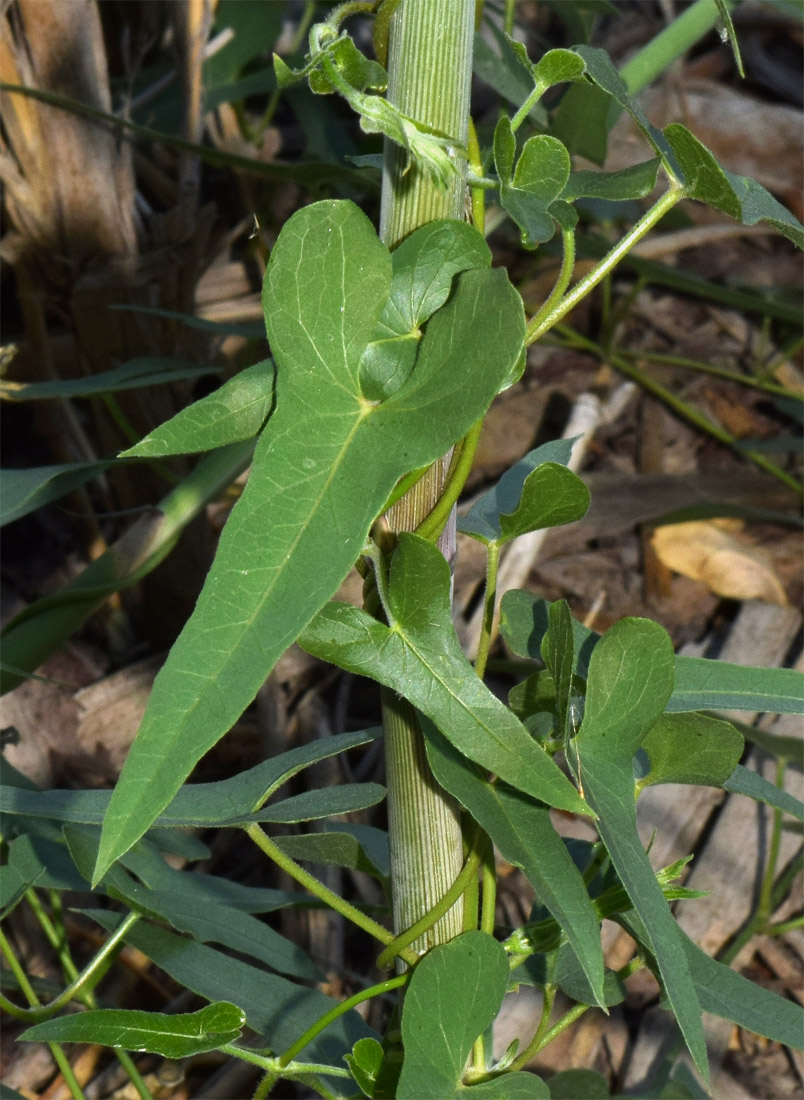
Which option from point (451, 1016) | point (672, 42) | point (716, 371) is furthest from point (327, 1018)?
point (716, 371)

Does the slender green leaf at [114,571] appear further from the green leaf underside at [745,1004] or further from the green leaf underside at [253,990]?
the green leaf underside at [745,1004]

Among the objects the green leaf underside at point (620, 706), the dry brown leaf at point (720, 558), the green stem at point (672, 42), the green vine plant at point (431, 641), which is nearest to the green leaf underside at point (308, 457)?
the green vine plant at point (431, 641)

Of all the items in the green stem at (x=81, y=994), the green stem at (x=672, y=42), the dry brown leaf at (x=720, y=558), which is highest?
the green stem at (x=672, y=42)

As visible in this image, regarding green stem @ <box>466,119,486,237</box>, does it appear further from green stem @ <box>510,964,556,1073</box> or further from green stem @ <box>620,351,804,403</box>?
green stem @ <box>620,351,804,403</box>

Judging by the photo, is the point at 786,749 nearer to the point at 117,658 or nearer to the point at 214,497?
the point at 214,497

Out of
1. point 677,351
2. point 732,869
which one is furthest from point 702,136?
point 732,869

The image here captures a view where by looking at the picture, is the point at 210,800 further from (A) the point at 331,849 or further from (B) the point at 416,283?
(B) the point at 416,283
